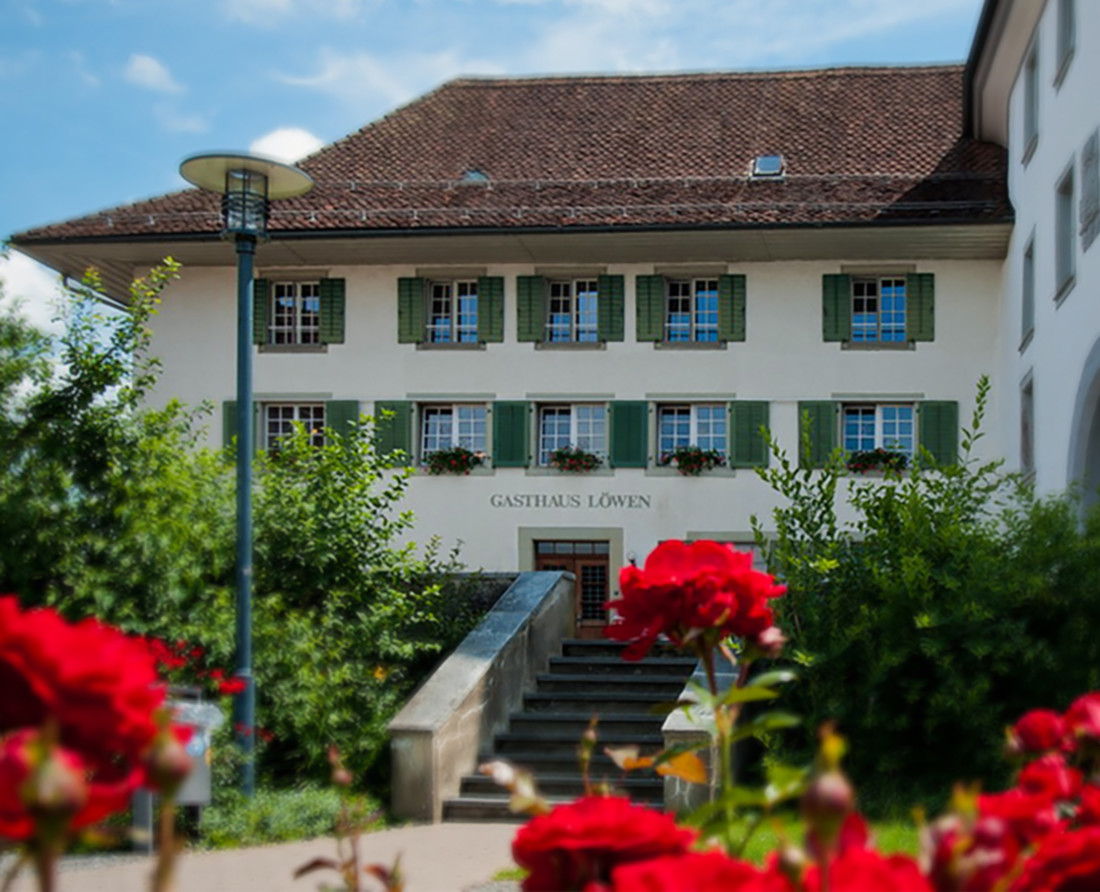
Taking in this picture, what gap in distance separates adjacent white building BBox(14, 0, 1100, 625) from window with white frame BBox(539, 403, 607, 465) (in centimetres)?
3

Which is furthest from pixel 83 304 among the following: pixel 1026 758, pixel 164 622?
pixel 1026 758

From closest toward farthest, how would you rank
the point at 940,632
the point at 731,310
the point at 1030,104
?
the point at 940,632
the point at 1030,104
the point at 731,310

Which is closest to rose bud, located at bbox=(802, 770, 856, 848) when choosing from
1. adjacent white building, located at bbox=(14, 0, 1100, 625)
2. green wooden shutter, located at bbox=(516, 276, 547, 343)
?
adjacent white building, located at bbox=(14, 0, 1100, 625)

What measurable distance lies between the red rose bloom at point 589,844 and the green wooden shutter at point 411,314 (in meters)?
22.6

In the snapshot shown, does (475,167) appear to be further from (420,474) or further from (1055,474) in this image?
(1055,474)

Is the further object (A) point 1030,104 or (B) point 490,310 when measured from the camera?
(B) point 490,310

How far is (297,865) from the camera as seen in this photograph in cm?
890

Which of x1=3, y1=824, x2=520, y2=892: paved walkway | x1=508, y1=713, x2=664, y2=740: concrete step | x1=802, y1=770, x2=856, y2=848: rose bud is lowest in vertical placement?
x1=3, y1=824, x2=520, y2=892: paved walkway

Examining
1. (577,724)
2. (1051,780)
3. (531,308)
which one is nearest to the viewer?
(1051,780)

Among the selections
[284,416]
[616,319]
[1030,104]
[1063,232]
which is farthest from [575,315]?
[1063,232]

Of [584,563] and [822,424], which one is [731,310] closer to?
[822,424]

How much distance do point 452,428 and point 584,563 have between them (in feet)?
9.75

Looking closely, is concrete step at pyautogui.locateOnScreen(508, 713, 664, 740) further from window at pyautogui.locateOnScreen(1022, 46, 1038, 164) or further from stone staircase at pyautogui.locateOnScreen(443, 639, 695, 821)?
window at pyautogui.locateOnScreen(1022, 46, 1038, 164)

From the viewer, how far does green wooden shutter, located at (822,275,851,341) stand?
2358cm
